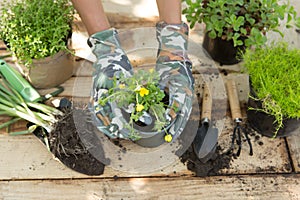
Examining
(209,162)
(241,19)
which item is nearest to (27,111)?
(209,162)

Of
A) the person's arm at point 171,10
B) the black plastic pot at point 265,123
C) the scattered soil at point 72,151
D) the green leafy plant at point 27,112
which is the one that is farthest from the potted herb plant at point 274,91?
the green leafy plant at point 27,112

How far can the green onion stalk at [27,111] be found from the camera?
1191 mm

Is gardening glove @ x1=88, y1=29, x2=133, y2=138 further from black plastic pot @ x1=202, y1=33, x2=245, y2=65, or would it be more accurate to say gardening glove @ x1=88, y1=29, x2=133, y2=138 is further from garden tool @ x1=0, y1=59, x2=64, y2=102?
black plastic pot @ x1=202, y1=33, x2=245, y2=65

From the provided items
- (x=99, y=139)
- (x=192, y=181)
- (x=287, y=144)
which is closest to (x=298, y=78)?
(x=287, y=144)

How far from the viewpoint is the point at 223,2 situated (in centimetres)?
121

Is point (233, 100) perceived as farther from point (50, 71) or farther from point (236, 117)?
point (50, 71)

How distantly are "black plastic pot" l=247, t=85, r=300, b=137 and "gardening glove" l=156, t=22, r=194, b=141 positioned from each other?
204 mm

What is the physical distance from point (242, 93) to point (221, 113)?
13 cm

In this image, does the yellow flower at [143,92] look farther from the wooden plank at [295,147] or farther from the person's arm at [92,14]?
the wooden plank at [295,147]

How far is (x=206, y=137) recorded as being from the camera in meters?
1.22

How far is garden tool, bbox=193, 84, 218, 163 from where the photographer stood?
3.89 ft

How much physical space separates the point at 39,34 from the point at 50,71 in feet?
0.46

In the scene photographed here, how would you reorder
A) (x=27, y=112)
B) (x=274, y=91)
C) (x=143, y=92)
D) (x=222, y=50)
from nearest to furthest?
(x=143, y=92) → (x=274, y=91) → (x=27, y=112) → (x=222, y=50)

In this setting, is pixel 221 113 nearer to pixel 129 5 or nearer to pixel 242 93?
pixel 242 93
